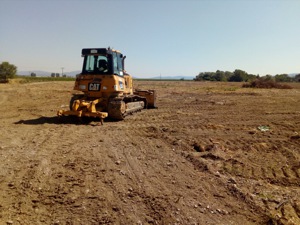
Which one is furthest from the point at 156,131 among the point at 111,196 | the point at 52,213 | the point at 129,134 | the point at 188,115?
the point at 52,213

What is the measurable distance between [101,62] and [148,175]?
7129 mm

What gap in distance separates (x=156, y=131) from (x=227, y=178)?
3930mm

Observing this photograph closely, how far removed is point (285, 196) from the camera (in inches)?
178

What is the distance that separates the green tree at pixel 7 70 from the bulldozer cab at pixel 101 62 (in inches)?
1324

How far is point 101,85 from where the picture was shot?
34.6ft

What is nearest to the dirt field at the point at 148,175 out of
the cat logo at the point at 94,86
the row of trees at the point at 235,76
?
the cat logo at the point at 94,86

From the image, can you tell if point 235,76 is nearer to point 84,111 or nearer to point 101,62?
point 101,62

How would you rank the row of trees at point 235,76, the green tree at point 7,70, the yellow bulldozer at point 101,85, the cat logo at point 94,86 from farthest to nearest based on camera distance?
the row of trees at point 235,76 < the green tree at point 7,70 < the cat logo at point 94,86 < the yellow bulldozer at point 101,85

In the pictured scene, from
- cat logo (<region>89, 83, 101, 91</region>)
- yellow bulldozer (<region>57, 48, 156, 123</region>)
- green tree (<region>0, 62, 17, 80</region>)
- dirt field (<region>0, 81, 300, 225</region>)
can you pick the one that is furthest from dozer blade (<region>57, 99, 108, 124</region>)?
green tree (<region>0, 62, 17, 80</region>)

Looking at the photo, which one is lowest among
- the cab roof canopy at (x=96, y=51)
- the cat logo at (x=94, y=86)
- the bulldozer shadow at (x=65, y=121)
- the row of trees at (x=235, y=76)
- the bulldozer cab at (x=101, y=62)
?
the bulldozer shadow at (x=65, y=121)

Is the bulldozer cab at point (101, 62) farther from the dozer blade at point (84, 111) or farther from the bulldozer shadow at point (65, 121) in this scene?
the bulldozer shadow at point (65, 121)

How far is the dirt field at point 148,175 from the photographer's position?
12.8 ft

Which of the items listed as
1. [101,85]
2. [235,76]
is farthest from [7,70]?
[235,76]

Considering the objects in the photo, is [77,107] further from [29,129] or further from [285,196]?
[285,196]
